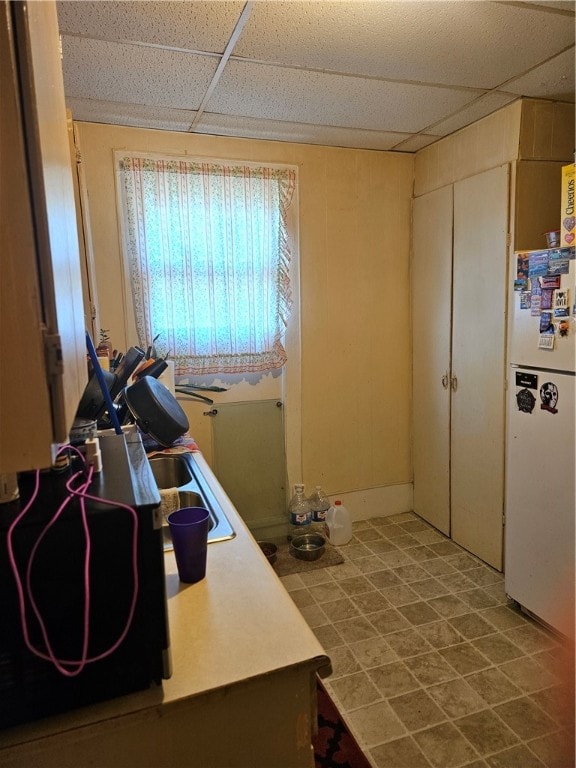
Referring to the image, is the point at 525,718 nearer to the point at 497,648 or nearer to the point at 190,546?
the point at 497,648

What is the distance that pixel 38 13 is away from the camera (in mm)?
602

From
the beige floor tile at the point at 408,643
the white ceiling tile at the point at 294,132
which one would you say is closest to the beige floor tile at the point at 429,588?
the beige floor tile at the point at 408,643

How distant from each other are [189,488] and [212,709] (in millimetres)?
886

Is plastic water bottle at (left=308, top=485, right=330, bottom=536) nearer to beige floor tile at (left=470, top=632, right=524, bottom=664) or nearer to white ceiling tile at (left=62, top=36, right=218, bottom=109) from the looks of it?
beige floor tile at (left=470, top=632, right=524, bottom=664)

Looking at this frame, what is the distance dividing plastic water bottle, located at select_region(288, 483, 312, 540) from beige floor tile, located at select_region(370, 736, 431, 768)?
1.49 meters

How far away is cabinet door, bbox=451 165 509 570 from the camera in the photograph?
8.44ft

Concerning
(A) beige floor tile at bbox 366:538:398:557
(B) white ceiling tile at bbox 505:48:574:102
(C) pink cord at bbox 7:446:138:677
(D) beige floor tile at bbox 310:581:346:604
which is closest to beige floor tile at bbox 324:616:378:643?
(D) beige floor tile at bbox 310:581:346:604

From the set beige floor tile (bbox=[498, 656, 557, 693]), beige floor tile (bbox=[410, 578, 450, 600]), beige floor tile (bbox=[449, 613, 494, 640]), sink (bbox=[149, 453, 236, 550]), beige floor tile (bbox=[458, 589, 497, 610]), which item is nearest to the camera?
sink (bbox=[149, 453, 236, 550])

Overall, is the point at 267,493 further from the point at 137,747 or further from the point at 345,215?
the point at 137,747

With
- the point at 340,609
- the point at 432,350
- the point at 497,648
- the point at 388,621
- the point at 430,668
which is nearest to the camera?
the point at 430,668

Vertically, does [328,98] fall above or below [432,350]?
above

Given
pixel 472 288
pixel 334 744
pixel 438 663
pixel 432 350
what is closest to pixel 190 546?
pixel 334 744

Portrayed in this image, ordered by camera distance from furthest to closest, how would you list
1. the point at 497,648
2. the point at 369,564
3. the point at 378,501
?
the point at 378,501
the point at 369,564
the point at 497,648

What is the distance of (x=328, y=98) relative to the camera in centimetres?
232
